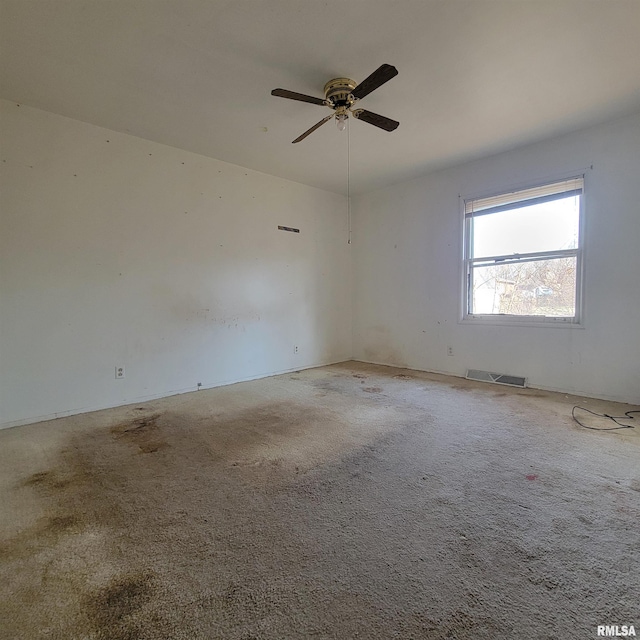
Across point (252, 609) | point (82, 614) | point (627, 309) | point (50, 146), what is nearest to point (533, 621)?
point (252, 609)

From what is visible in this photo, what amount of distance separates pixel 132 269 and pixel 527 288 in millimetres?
4318

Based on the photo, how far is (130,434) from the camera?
262 cm

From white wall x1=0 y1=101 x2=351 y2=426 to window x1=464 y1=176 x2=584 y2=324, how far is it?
2.32 metres

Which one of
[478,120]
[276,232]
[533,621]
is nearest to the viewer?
[533,621]

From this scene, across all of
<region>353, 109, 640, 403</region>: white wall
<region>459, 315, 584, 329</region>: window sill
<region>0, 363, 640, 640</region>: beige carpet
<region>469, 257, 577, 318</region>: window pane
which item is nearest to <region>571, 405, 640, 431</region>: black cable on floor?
<region>0, 363, 640, 640</region>: beige carpet

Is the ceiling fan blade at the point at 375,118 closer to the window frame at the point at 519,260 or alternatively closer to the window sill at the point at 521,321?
the window frame at the point at 519,260

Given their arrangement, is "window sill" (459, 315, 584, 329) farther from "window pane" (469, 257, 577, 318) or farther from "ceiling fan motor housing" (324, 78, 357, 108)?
"ceiling fan motor housing" (324, 78, 357, 108)

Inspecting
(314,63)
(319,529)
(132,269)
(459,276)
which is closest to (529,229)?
(459,276)

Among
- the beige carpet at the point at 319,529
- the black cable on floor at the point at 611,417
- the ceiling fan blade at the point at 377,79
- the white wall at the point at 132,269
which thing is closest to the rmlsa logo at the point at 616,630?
the beige carpet at the point at 319,529

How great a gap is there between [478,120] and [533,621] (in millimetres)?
3598

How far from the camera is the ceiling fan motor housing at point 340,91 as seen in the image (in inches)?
96.5

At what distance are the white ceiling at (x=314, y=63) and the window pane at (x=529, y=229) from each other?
76cm

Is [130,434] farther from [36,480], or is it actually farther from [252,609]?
[252,609]

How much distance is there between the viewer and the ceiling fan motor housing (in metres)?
2.45
